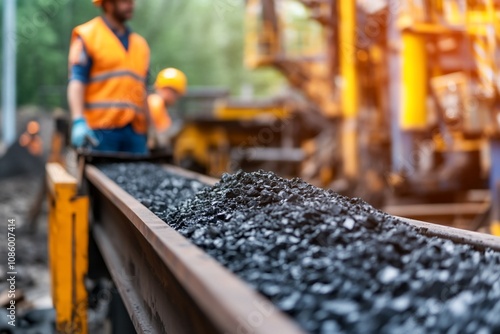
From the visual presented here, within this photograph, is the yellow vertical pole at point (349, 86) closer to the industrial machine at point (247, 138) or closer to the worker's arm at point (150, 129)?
the industrial machine at point (247, 138)

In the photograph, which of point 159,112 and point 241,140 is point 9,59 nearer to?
point 241,140

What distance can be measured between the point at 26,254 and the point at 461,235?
5.64 m

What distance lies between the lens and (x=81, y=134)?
3.94m

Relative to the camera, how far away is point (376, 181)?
25.8 ft

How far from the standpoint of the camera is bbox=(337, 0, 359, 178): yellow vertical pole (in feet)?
27.5

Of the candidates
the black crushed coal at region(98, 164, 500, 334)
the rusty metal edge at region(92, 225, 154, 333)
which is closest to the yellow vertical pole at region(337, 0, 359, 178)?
the rusty metal edge at region(92, 225, 154, 333)

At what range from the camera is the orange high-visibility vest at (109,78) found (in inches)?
165

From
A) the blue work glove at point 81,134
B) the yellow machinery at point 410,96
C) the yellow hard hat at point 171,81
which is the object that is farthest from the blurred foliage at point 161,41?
the blue work glove at point 81,134

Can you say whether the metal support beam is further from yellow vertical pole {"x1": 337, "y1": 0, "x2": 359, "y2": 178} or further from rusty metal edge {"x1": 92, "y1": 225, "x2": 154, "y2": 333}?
Result: rusty metal edge {"x1": 92, "y1": 225, "x2": 154, "y2": 333}

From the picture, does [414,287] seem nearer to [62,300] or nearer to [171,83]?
[62,300]

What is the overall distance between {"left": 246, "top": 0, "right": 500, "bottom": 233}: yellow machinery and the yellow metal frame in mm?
3542

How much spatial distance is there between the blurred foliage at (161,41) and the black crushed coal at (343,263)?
17.3 feet

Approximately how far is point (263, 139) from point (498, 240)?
10.2 meters

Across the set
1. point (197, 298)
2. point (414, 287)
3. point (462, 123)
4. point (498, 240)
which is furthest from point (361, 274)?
point (462, 123)
